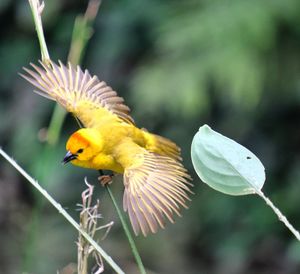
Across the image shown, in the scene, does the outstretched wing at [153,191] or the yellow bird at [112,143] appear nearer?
the outstretched wing at [153,191]

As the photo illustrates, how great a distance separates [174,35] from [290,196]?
2.60 ft

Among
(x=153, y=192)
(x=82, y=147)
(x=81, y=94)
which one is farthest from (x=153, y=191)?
(x=81, y=94)

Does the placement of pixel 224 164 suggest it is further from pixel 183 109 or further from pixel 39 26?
pixel 183 109

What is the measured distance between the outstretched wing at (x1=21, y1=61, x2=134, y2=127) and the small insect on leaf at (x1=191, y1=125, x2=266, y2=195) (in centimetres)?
63

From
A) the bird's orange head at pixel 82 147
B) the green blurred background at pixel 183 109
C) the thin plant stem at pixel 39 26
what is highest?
Result: the thin plant stem at pixel 39 26

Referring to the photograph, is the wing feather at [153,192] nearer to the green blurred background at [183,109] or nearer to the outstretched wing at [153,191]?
the outstretched wing at [153,191]

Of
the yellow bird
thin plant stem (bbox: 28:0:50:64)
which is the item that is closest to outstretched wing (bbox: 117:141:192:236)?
the yellow bird

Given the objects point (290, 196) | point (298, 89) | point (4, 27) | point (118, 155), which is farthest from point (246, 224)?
point (118, 155)

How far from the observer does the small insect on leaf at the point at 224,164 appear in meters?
0.98

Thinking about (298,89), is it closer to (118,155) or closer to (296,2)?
(296,2)

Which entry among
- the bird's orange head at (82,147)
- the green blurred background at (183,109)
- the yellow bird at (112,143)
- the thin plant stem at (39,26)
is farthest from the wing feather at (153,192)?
the green blurred background at (183,109)

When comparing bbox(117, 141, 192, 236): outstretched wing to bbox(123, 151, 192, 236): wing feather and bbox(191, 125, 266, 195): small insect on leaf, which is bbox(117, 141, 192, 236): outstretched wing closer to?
bbox(123, 151, 192, 236): wing feather

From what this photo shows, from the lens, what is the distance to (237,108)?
371cm

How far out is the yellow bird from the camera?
135 cm
